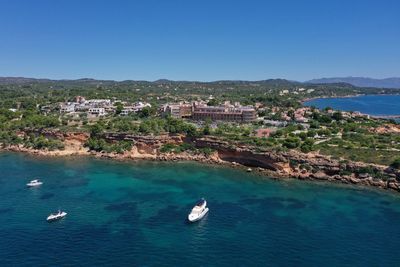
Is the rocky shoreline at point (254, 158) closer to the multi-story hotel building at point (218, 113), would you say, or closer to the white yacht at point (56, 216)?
the multi-story hotel building at point (218, 113)

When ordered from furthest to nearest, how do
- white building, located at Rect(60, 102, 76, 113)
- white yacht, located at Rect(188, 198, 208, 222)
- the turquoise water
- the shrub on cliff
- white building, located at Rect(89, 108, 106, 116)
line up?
white building, located at Rect(60, 102, 76, 113) → white building, located at Rect(89, 108, 106, 116) → the shrub on cliff → white yacht, located at Rect(188, 198, 208, 222) → the turquoise water

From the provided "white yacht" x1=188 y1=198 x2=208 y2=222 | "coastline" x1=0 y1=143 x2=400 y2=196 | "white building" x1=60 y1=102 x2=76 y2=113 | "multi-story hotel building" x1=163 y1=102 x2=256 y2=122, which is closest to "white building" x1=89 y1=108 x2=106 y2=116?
"white building" x1=60 y1=102 x2=76 y2=113

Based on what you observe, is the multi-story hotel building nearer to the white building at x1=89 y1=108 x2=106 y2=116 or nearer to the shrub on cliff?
the white building at x1=89 y1=108 x2=106 y2=116

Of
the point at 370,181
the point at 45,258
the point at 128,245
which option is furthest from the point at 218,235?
the point at 370,181

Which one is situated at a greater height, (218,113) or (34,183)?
(218,113)

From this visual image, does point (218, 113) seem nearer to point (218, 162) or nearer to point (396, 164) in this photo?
Result: point (218, 162)

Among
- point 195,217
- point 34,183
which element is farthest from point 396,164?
point 34,183

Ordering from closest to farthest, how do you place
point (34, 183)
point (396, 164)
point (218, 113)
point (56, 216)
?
point (56, 216)
point (34, 183)
point (396, 164)
point (218, 113)
